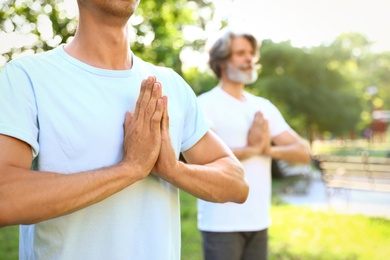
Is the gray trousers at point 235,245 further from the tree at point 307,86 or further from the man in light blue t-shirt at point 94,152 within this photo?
the tree at point 307,86

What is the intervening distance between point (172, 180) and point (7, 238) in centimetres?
559

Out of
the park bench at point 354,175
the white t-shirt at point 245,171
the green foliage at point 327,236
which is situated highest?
the white t-shirt at point 245,171

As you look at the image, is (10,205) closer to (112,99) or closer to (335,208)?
(112,99)

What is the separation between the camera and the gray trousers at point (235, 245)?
114 inches

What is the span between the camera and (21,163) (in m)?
1.28

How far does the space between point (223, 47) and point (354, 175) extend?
6.96 meters

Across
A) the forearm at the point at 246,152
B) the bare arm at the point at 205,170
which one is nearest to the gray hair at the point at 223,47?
the forearm at the point at 246,152

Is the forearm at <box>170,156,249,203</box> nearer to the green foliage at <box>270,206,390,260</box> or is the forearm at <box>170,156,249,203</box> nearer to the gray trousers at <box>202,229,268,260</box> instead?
the gray trousers at <box>202,229,268,260</box>

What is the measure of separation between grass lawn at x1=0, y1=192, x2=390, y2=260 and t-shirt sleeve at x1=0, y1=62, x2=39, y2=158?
4.44m

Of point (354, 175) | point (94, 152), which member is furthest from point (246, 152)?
point (354, 175)

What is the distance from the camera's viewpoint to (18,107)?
130 centimetres

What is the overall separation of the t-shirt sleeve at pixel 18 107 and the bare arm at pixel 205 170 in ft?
1.14

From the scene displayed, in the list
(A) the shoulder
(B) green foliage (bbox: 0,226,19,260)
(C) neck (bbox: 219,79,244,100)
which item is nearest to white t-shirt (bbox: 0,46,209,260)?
(A) the shoulder

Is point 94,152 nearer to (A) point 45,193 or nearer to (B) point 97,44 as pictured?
(A) point 45,193
